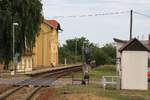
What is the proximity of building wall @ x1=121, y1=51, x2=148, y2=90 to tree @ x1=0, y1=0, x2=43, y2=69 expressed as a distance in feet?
109

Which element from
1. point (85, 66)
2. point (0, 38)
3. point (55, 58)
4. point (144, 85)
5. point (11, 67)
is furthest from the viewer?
point (55, 58)

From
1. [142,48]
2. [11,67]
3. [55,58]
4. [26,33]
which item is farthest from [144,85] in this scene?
[55,58]

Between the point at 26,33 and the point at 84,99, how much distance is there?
4365cm

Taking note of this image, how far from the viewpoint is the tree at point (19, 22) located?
70.4m

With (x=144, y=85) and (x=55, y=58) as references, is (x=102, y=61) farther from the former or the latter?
(x=144, y=85)

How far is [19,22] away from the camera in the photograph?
71000mm

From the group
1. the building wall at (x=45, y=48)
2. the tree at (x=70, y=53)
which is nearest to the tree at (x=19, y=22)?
the building wall at (x=45, y=48)

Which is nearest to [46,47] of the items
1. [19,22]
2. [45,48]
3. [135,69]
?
[45,48]

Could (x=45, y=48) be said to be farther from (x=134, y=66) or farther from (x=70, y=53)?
(x=134, y=66)

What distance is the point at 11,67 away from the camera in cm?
7756

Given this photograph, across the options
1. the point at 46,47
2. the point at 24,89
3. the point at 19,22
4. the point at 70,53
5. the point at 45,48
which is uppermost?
the point at 19,22

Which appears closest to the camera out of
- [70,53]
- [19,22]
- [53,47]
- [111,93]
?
[111,93]

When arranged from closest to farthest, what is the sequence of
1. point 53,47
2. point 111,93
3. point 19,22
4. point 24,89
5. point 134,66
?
point 111,93 → point 134,66 → point 24,89 → point 19,22 → point 53,47

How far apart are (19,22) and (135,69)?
34268 millimetres
